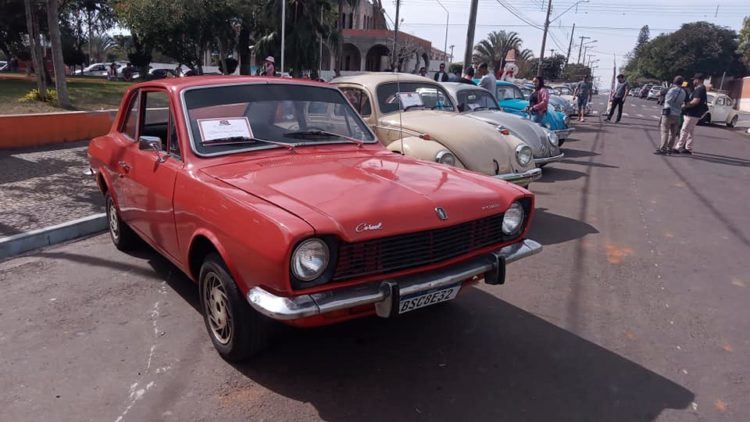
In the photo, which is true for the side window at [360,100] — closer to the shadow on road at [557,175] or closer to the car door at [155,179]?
the car door at [155,179]

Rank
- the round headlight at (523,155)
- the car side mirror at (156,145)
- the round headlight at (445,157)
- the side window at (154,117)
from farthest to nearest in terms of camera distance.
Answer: the round headlight at (523,155) < the round headlight at (445,157) < the side window at (154,117) < the car side mirror at (156,145)

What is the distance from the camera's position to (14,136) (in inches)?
351

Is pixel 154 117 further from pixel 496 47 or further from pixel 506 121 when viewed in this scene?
pixel 496 47

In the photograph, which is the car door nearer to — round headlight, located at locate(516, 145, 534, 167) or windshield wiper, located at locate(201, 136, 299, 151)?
windshield wiper, located at locate(201, 136, 299, 151)

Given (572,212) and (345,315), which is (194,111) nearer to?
(345,315)

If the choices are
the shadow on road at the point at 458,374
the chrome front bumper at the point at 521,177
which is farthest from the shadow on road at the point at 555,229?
the shadow on road at the point at 458,374

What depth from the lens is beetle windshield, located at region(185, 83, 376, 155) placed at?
359cm

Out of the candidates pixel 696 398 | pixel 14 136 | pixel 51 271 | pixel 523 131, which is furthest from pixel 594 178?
pixel 14 136

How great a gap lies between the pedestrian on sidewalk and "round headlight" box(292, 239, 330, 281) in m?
11.8

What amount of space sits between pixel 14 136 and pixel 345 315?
28.8 feet

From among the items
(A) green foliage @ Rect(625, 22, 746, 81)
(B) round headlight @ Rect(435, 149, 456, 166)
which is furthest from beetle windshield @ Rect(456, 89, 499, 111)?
(A) green foliage @ Rect(625, 22, 746, 81)

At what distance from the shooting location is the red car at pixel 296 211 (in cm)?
262

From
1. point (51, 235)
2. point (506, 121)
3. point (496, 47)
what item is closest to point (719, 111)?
point (506, 121)

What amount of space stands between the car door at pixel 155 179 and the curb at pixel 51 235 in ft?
4.58
